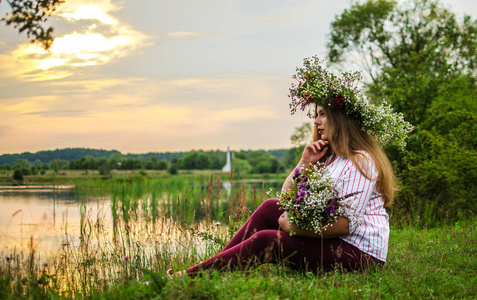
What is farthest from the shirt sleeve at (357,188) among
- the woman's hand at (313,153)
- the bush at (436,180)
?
the bush at (436,180)

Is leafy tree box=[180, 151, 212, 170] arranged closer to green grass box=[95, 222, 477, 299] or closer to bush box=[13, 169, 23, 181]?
bush box=[13, 169, 23, 181]

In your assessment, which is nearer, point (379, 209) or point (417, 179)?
point (379, 209)

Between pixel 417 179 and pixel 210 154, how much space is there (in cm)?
3436

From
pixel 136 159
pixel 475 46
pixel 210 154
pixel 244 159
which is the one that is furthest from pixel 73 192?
pixel 244 159

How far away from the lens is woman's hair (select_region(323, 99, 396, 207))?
356 cm

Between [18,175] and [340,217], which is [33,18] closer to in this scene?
[340,217]

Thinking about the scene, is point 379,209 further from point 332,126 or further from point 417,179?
point 417,179

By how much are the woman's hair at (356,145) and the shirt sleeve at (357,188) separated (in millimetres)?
33

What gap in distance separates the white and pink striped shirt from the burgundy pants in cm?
9

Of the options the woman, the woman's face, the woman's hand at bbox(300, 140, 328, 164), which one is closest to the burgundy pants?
the woman

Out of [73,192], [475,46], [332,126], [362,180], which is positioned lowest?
[73,192]

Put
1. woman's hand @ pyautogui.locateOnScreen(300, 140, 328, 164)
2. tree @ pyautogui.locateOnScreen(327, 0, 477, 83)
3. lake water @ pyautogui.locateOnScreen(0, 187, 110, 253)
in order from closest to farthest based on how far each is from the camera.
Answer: woman's hand @ pyautogui.locateOnScreen(300, 140, 328, 164)
lake water @ pyautogui.locateOnScreen(0, 187, 110, 253)
tree @ pyautogui.locateOnScreen(327, 0, 477, 83)

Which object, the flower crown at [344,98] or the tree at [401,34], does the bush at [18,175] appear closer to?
the flower crown at [344,98]

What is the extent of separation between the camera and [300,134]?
29.4 metres
